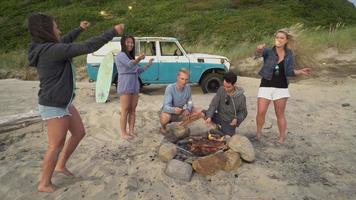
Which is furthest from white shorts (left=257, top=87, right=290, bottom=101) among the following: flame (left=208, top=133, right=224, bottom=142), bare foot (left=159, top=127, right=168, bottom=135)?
bare foot (left=159, top=127, right=168, bottom=135)

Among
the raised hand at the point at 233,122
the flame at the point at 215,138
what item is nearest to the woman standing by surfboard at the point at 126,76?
the flame at the point at 215,138

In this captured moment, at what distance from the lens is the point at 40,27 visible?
3926mm

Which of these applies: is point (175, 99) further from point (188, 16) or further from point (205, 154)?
point (188, 16)

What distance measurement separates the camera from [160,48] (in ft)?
36.2

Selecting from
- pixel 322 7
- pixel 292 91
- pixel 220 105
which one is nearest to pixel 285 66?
pixel 220 105

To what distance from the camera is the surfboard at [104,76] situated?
998cm

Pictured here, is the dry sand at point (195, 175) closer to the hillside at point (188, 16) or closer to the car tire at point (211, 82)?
the car tire at point (211, 82)

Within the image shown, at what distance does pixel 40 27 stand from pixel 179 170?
7.52 feet

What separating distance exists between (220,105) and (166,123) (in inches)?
38.4

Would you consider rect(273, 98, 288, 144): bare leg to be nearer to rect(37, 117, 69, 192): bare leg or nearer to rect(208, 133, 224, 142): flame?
rect(208, 133, 224, 142): flame

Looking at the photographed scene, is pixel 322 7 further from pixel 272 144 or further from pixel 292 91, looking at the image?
pixel 272 144

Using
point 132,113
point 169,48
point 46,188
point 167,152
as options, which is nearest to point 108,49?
point 169,48

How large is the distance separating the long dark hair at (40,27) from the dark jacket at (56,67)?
6cm

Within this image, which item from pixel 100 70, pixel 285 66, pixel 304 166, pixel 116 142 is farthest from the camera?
pixel 100 70
